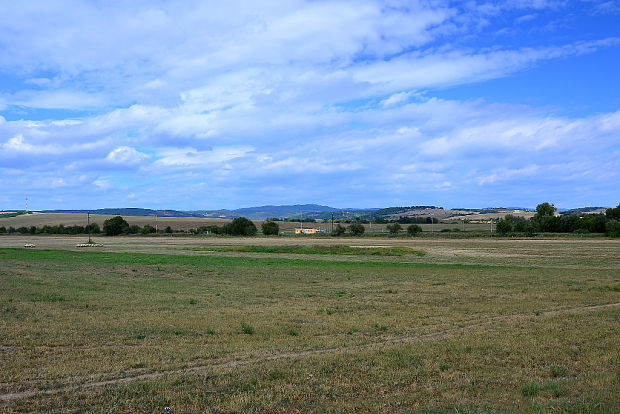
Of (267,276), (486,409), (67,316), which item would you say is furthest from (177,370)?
(267,276)

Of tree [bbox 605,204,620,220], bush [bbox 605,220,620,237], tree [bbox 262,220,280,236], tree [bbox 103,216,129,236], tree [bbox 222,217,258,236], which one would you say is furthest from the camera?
tree [bbox 262,220,280,236]

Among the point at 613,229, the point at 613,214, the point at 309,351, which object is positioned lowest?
the point at 309,351

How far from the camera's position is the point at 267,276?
33.9 m

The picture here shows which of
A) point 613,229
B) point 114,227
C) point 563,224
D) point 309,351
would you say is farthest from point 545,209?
point 309,351

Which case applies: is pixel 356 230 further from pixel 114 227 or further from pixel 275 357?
pixel 275 357

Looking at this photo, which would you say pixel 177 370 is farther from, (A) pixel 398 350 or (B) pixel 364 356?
(A) pixel 398 350

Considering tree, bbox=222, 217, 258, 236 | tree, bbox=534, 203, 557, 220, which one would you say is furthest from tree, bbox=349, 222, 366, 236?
tree, bbox=534, 203, 557, 220

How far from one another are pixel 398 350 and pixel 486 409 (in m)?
4.04

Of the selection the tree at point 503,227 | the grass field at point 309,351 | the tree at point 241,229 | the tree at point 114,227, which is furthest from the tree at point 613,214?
the tree at point 114,227

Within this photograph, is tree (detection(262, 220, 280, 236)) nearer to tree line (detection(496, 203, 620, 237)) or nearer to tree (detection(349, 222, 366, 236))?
tree (detection(349, 222, 366, 236))

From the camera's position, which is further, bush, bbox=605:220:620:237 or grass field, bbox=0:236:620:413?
bush, bbox=605:220:620:237

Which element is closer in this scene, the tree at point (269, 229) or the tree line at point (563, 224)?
the tree line at point (563, 224)

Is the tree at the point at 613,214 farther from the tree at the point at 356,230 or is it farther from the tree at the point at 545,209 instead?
the tree at the point at 356,230

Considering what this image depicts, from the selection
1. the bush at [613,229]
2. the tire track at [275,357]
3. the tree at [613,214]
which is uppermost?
the tree at [613,214]
